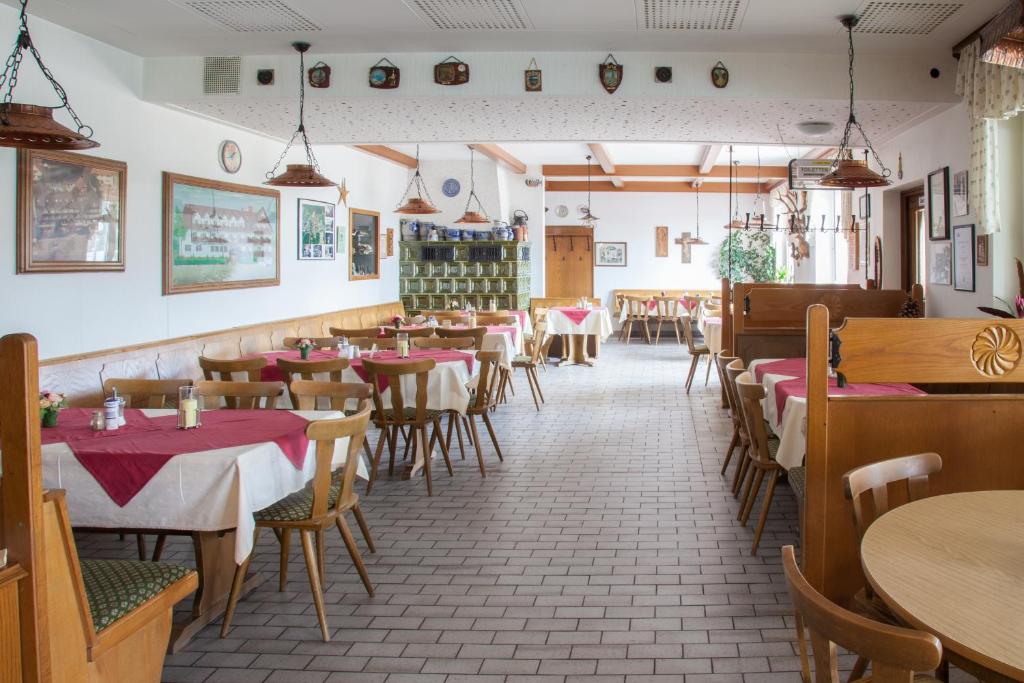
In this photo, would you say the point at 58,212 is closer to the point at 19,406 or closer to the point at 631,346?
the point at 19,406

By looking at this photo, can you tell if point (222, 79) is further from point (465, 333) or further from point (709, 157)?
point (709, 157)

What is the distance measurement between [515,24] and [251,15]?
1.70 m

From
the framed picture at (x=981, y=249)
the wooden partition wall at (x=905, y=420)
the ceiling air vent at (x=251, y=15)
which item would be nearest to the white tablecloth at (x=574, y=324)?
the framed picture at (x=981, y=249)

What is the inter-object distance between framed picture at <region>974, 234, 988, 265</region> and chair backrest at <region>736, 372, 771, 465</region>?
8.21 ft

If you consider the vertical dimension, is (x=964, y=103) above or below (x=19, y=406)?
above

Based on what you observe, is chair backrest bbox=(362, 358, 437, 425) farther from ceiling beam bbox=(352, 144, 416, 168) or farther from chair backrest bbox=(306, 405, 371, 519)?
ceiling beam bbox=(352, 144, 416, 168)

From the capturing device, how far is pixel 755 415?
4176 mm

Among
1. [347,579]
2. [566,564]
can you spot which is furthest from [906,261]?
[347,579]

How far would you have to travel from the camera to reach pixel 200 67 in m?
6.14

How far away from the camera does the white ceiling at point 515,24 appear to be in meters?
5.00

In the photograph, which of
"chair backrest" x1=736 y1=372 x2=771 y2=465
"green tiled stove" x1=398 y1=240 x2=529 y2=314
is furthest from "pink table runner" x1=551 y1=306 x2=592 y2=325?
"chair backrest" x1=736 y1=372 x2=771 y2=465

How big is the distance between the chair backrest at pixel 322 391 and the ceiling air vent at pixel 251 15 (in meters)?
2.45

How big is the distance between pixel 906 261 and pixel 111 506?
7.22 metres

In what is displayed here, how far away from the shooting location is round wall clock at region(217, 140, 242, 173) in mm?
7180
